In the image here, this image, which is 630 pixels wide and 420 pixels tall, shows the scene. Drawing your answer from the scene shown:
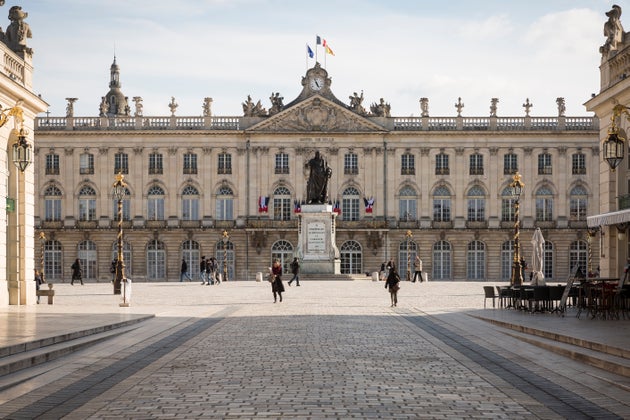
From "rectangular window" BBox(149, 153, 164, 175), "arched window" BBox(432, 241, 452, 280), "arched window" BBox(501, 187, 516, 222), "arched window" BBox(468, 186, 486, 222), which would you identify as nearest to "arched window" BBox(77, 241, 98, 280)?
"rectangular window" BBox(149, 153, 164, 175)

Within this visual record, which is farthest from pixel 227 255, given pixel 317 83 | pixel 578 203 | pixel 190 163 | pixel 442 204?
pixel 578 203

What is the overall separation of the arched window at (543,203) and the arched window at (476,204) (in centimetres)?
415

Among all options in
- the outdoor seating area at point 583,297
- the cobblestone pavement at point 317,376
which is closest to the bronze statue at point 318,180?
the outdoor seating area at point 583,297

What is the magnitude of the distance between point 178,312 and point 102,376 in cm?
1578

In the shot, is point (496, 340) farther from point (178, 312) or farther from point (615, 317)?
point (178, 312)

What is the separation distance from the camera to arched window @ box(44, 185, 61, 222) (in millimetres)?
80438

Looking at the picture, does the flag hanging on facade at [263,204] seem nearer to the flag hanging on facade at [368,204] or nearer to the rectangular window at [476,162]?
the flag hanging on facade at [368,204]

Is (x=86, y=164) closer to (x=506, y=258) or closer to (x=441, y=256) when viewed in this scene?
(x=441, y=256)

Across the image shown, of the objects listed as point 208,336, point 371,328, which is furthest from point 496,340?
point 208,336

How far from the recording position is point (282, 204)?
8069cm

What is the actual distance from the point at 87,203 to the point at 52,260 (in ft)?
16.8

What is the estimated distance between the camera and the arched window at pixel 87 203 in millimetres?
80562

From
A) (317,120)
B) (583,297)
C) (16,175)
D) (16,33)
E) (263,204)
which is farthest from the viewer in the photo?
(317,120)

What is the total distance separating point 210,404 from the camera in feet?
38.1
